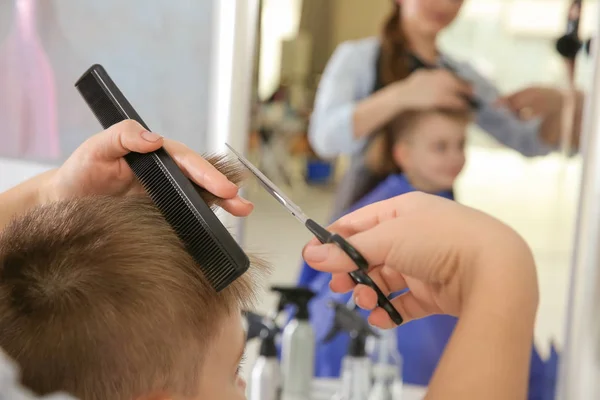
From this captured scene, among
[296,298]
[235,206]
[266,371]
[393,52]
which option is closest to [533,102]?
[393,52]

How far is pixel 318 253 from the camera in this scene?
644 mm

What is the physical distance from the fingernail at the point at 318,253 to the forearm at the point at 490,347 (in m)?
0.15

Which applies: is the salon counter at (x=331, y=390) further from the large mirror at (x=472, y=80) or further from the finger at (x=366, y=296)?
the finger at (x=366, y=296)

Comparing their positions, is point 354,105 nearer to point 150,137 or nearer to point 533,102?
point 533,102

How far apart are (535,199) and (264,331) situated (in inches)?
25.3

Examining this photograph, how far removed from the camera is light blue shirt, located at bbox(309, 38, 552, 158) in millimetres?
1291

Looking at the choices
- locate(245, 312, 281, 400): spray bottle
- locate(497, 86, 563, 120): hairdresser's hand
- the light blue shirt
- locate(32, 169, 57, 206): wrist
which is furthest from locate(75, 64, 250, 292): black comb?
locate(497, 86, 563, 120): hairdresser's hand

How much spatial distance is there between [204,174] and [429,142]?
817mm

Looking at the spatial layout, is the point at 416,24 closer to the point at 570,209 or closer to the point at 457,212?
the point at 570,209

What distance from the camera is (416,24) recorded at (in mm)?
1289

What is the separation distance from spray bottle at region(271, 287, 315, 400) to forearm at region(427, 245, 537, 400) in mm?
499

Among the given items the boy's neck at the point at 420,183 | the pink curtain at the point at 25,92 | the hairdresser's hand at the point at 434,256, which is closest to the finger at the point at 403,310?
the hairdresser's hand at the point at 434,256

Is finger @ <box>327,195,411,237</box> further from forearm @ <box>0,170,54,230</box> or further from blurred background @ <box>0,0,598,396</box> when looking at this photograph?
blurred background @ <box>0,0,598,396</box>

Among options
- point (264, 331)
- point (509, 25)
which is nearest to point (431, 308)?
point (264, 331)
